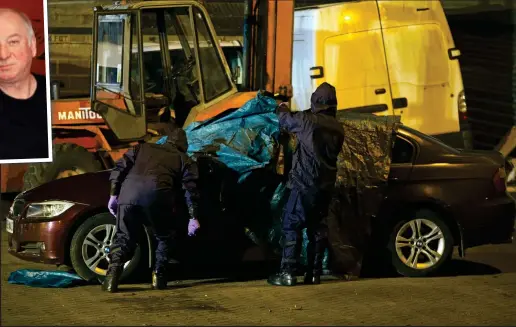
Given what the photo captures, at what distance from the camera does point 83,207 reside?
863cm

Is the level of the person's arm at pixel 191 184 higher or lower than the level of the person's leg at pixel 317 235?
higher

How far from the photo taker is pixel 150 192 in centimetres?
823

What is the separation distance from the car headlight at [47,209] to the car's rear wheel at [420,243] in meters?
3.05

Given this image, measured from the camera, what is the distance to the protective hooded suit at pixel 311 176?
859 cm

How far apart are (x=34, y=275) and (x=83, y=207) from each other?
81 centimetres

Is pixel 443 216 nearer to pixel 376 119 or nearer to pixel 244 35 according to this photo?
pixel 376 119

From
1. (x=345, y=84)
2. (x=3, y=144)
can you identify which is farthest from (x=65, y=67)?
(x=3, y=144)

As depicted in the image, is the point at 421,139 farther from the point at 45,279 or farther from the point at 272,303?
the point at 45,279

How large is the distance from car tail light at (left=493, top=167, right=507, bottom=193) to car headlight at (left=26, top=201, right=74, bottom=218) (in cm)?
407

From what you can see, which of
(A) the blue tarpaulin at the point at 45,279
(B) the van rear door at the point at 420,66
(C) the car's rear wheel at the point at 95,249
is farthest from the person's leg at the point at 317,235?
(B) the van rear door at the point at 420,66

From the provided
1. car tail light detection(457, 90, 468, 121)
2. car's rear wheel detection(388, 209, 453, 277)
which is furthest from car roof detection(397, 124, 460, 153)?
car tail light detection(457, 90, 468, 121)

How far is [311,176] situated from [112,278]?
1.94 m

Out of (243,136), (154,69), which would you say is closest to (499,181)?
(243,136)

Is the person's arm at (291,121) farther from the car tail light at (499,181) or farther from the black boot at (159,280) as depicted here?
the car tail light at (499,181)
